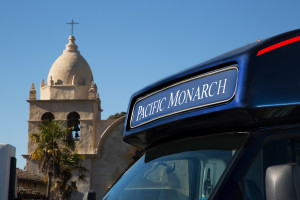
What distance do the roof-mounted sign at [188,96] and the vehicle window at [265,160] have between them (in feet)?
1.32

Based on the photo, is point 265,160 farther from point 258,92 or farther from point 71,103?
point 71,103

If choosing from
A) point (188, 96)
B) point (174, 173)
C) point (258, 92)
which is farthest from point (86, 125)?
point (258, 92)

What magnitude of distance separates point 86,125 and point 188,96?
136ft

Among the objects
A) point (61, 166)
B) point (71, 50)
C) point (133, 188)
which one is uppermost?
point (71, 50)

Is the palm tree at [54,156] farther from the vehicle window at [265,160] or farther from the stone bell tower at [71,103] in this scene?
the vehicle window at [265,160]

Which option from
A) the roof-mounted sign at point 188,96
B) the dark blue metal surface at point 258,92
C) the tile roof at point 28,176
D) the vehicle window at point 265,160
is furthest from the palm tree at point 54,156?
the vehicle window at point 265,160

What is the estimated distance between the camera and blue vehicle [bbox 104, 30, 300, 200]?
120 inches

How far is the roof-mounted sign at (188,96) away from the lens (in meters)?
3.37

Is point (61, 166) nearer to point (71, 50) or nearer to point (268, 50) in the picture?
point (71, 50)

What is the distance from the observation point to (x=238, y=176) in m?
3.00

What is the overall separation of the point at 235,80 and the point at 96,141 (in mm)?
42289

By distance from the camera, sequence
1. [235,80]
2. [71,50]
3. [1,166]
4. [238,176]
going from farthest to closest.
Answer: [71,50], [1,166], [235,80], [238,176]

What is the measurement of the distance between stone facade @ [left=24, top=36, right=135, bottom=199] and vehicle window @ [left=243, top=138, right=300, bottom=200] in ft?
135

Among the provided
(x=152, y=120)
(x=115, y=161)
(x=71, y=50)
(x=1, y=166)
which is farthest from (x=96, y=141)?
(x=152, y=120)
